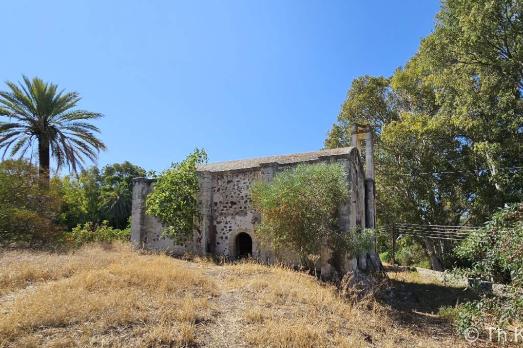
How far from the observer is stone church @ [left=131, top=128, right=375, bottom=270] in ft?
50.4

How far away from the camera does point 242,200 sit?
1641cm

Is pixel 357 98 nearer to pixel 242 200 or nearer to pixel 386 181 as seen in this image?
pixel 386 181

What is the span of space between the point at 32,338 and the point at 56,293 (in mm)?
1813

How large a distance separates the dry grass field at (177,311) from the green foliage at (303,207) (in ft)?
4.90

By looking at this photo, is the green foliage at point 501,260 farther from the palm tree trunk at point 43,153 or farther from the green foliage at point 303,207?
the palm tree trunk at point 43,153

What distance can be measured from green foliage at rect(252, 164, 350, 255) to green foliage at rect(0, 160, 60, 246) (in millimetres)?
8263

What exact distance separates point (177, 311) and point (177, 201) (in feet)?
29.8

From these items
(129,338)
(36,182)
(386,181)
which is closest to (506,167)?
(386,181)

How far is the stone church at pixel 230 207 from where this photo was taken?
50.4 feet

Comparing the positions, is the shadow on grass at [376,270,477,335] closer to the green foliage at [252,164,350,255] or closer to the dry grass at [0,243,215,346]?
the green foliage at [252,164,350,255]

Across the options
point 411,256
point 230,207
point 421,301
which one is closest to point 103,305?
point 230,207

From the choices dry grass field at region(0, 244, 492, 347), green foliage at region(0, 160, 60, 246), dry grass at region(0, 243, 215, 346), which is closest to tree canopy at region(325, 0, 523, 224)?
dry grass field at region(0, 244, 492, 347)

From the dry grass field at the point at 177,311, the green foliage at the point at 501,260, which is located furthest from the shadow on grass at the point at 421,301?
the green foliage at the point at 501,260

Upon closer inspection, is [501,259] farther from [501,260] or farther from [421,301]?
[421,301]
